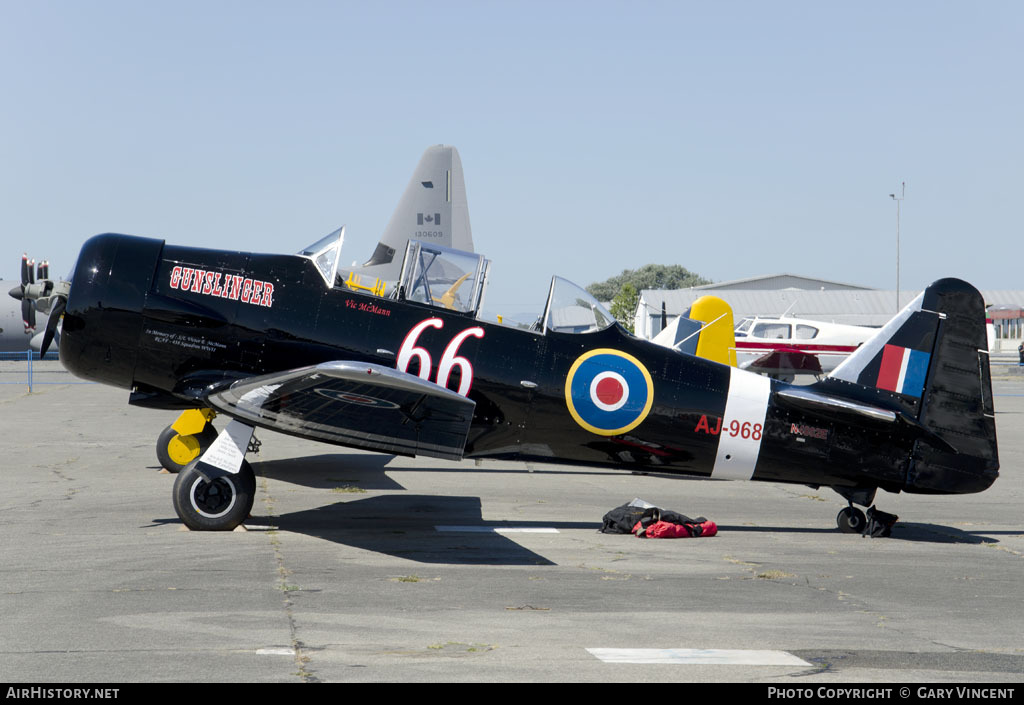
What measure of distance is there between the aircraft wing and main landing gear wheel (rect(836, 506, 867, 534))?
429 cm

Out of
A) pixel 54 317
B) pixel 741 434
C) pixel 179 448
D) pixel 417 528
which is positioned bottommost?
pixel 179 448

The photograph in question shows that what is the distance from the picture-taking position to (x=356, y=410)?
25.9 feet

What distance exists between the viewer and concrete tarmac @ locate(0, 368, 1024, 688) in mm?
4996

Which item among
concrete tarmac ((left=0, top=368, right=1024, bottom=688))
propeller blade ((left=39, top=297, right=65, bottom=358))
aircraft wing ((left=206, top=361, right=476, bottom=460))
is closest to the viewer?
concrete tarmac ((left=0, top=368, right=1024, bottom=688))

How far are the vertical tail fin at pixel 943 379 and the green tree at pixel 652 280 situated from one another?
132501mm

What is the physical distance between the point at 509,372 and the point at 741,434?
7.59ft

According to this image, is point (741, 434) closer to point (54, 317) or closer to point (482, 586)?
point (482, 586)

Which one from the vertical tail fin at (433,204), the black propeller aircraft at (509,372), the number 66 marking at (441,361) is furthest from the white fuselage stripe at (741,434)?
the vertical tail fin at (433,204)

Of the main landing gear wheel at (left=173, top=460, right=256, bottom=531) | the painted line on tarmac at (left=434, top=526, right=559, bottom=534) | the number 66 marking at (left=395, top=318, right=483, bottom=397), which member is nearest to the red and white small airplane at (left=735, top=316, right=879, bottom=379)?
the painted line on tarmac at (left=434, top=526, right=559, bottom=534)

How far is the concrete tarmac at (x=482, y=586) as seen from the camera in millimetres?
4996

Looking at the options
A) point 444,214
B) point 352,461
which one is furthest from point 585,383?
point 444,214

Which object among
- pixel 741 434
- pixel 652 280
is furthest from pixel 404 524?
pixel 652 280

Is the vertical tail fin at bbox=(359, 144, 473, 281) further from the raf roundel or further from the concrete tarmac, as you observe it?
the raf roundel
